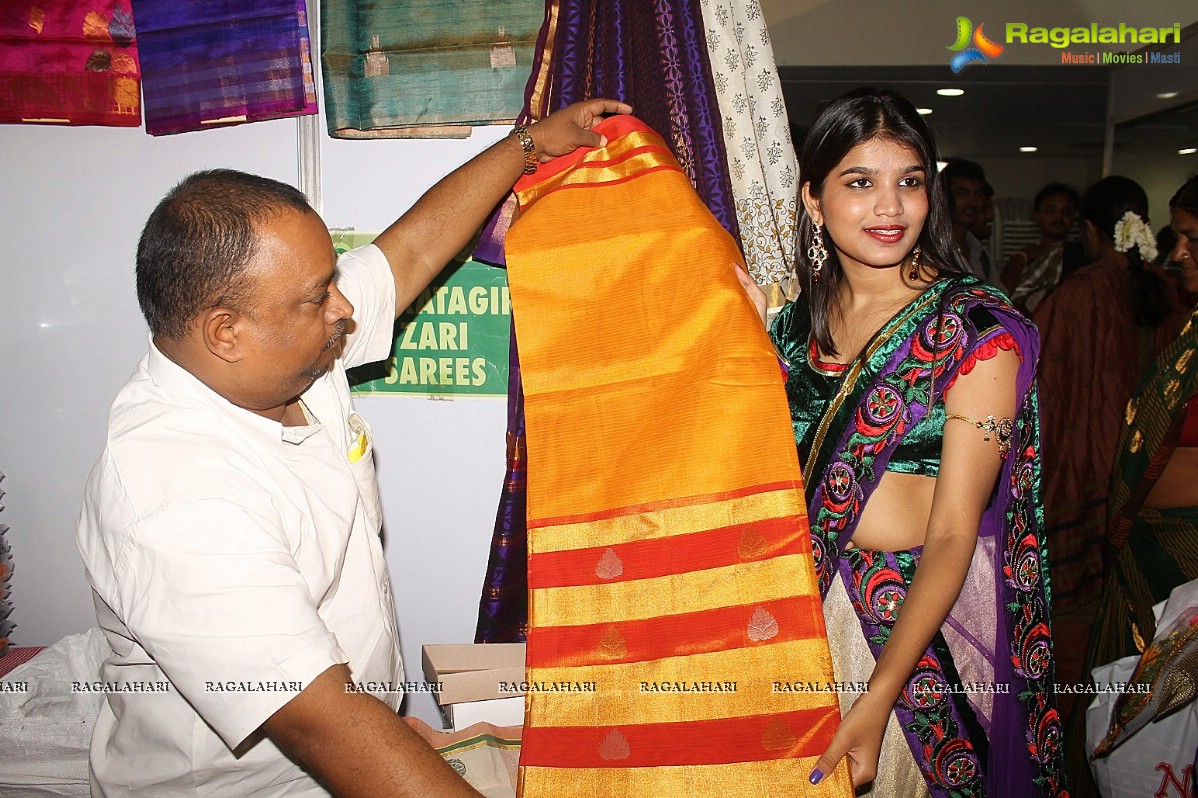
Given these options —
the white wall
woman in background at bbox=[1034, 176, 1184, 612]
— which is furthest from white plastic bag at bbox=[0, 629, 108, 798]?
woman in background at bbox=[1034, 176, 1184, 612]

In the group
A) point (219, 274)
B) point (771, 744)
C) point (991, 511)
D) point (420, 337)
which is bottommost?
point (771, 744)

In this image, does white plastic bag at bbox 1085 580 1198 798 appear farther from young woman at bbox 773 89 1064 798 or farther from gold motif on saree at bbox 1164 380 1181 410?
young woman at bbox 773 89 1064 798

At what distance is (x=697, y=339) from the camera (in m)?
1.43

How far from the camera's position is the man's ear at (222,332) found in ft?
3.93

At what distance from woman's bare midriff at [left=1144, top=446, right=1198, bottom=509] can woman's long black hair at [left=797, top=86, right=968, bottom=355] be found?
1.23 m

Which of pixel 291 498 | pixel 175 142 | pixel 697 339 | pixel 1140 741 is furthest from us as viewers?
pixel 175 142

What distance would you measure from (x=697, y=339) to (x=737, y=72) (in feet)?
2.86

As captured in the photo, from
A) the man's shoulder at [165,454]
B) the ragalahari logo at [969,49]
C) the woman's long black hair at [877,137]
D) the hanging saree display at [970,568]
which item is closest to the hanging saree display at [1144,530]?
the hanging saree display at [970,568]

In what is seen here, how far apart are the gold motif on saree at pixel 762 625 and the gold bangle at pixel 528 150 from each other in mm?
978

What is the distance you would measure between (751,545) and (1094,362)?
325 cm

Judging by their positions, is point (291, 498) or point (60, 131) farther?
point (60, 131)

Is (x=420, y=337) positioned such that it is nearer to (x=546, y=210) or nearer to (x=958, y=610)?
(x=546, y=210)

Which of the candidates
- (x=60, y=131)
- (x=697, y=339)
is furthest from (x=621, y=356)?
(x=60, y=131)

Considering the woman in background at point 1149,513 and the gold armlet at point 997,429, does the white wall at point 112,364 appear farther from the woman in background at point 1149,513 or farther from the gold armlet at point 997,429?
the woman in background at point 1149,513
